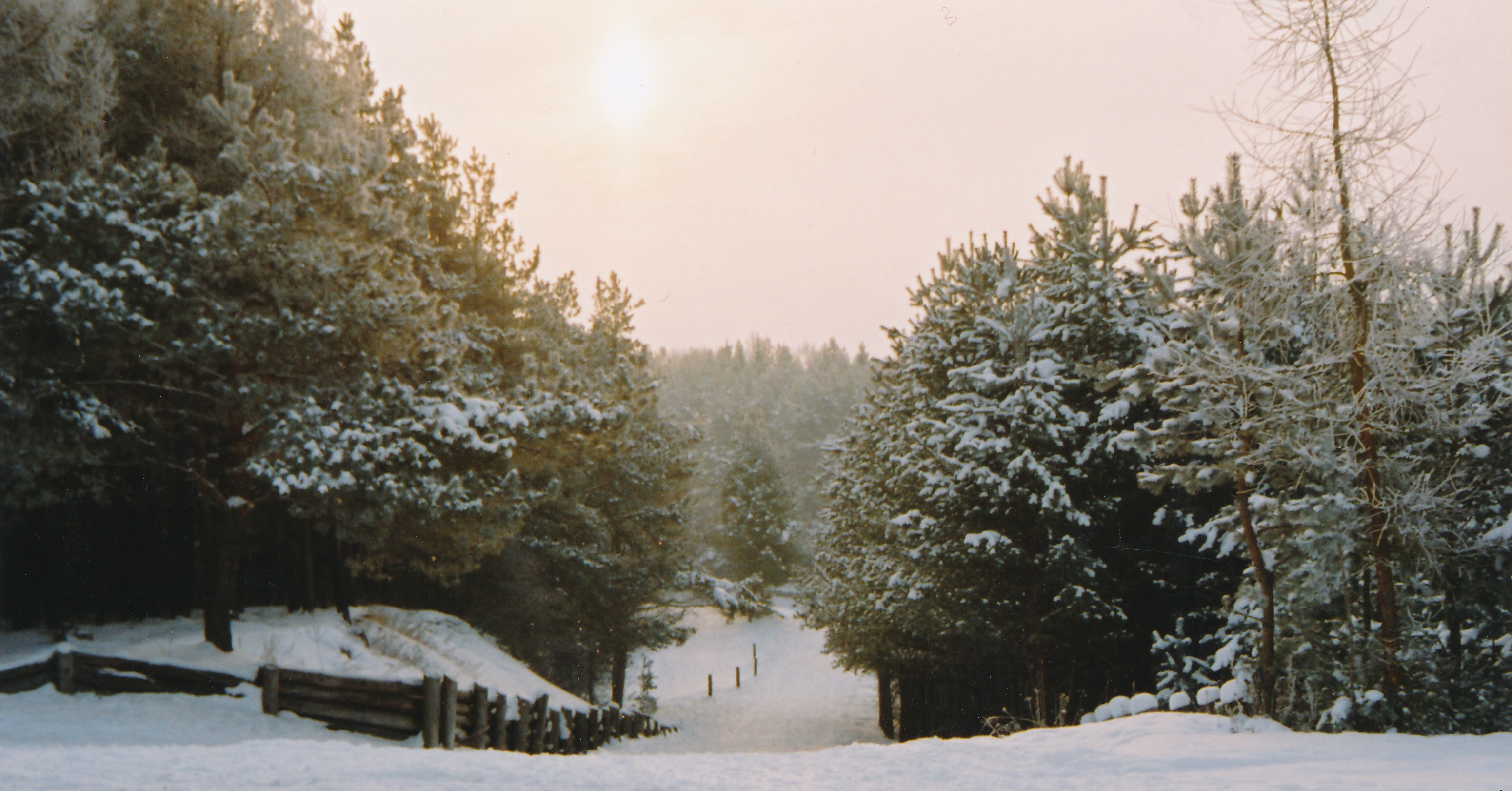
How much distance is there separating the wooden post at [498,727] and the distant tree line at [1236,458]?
766cm

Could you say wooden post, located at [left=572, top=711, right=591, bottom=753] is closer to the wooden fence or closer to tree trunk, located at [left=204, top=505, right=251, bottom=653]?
the wooden fence

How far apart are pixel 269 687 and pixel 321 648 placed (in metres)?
3.23

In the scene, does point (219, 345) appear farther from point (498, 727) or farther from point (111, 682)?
point (498, 727)

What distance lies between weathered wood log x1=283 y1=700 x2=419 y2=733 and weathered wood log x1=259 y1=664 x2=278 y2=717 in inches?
7.1

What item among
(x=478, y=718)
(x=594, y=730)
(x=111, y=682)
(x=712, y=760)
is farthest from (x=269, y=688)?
(x=594, y=730)

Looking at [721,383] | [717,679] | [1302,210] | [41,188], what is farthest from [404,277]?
[721,383]

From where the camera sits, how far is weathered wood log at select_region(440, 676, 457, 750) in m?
11.8

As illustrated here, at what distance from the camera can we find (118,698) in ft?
34.4

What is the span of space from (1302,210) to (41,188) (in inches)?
575

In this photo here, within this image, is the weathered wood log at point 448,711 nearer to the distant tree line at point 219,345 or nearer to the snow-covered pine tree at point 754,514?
the distant tree line at point 219,345

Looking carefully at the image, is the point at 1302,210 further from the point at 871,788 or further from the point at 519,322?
the point at 519,322

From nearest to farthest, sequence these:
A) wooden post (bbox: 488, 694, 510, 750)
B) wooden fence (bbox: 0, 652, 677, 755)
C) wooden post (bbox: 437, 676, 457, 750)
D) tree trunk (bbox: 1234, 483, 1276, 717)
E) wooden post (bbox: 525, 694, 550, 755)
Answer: tree trunk (bbox: 1234, 483, 1276, 717)
wooden fence (bbox: 0, 652, 677, 755)
wooden post (bbox: 437, 676, 457, 750)
wooden post (bbox: 488, 694, 510, 750)
wooden post (bbox: 525, 694, 550, 755)

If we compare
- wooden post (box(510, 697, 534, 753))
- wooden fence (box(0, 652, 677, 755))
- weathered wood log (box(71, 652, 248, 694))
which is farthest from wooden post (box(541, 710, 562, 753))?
weathered wood log (box(71, 652, 248, 694))

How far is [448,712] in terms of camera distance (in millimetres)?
11977
